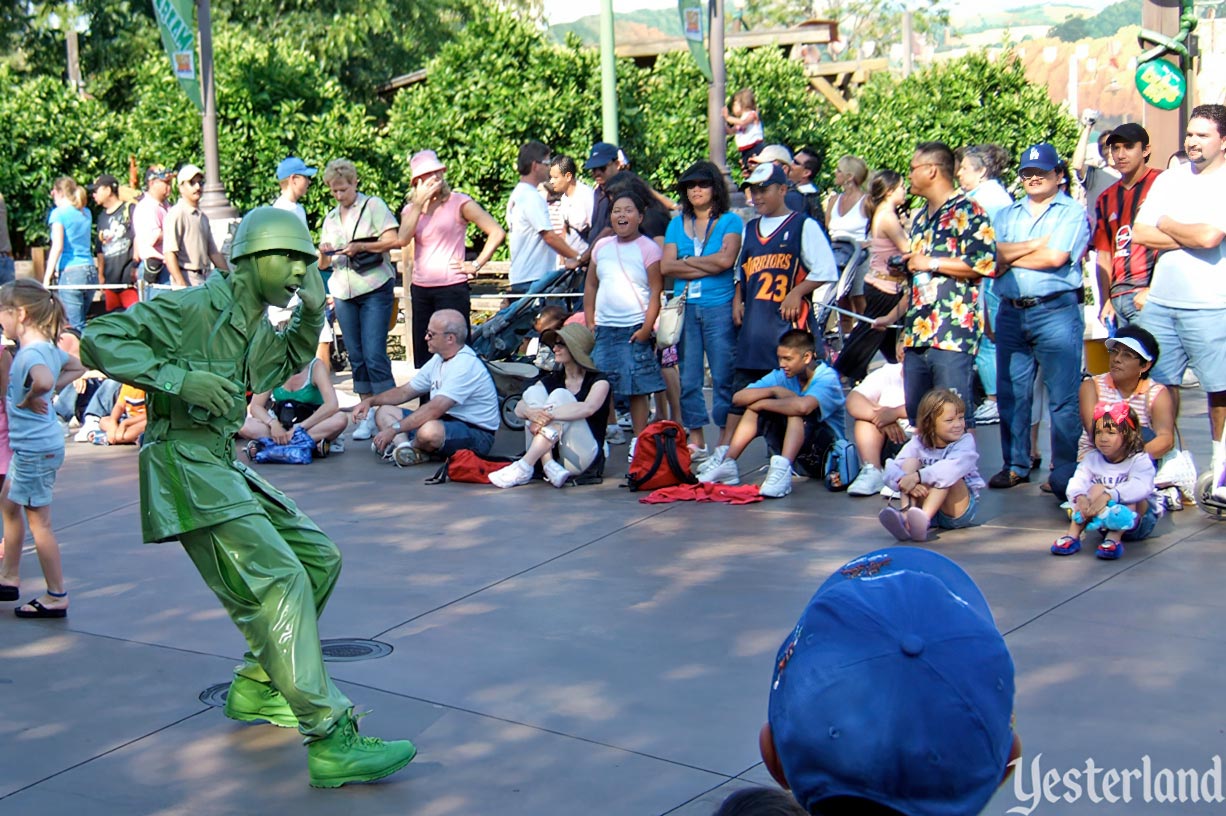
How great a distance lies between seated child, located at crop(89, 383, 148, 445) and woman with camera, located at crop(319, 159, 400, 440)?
1.60m

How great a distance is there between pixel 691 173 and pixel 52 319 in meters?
4.24

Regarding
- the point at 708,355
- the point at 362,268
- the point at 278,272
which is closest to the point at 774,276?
the point at 708,355

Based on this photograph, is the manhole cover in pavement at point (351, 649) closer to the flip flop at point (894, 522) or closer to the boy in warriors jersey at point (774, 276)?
the flip flop at point (894, 522)

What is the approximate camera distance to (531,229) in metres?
10.9

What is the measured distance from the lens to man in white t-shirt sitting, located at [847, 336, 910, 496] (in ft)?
27.3

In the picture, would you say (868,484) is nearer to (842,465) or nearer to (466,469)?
(842,465)

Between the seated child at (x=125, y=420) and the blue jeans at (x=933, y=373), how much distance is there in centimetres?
567

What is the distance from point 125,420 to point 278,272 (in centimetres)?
656

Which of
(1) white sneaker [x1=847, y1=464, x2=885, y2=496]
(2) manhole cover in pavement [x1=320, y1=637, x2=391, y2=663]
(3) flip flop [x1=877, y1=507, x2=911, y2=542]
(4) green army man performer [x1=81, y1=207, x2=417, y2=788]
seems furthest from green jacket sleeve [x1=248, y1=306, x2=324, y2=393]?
(1) white sneaker [x1=847, y1=464, x2=885, y2=496]

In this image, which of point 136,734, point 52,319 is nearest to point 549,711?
point 136,734

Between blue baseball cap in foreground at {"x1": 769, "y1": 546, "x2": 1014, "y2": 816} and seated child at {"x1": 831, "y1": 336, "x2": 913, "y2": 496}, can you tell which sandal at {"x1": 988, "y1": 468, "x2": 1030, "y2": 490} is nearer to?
seated child at {"x1": 831, "y1": 336, "x2": 913, "y2": 496}

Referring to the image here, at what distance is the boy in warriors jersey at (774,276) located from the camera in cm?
864

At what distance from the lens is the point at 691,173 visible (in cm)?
930

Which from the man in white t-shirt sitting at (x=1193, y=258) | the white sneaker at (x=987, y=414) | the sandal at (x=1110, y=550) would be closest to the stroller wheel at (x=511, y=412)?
the white sneaker at (x=987, y=414)
